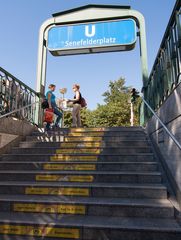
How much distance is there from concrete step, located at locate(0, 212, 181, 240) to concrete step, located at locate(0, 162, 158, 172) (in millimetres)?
1320

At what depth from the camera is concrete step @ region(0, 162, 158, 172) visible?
431cm

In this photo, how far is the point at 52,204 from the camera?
3.41 meters

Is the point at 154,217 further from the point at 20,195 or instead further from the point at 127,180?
the point at 20,195

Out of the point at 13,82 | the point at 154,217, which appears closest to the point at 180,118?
the point at 154,217

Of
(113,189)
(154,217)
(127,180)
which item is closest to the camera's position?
(154,217)

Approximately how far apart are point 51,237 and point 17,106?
4.32 metres

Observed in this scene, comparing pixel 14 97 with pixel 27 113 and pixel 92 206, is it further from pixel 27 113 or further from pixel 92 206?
pixel 92 206

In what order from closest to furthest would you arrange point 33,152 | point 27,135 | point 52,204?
point 52,204
point 33,152
point 27,135

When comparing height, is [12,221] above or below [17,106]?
below

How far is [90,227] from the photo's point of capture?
285 centimetres

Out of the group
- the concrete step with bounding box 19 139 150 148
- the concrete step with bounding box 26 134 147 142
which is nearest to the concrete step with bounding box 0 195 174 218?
the concrete step with bounding box 19 139 150 148

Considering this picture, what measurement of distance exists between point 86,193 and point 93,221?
0.72 metres

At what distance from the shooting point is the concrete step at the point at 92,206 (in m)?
3.16

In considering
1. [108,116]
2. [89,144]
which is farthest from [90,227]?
[108,116]
